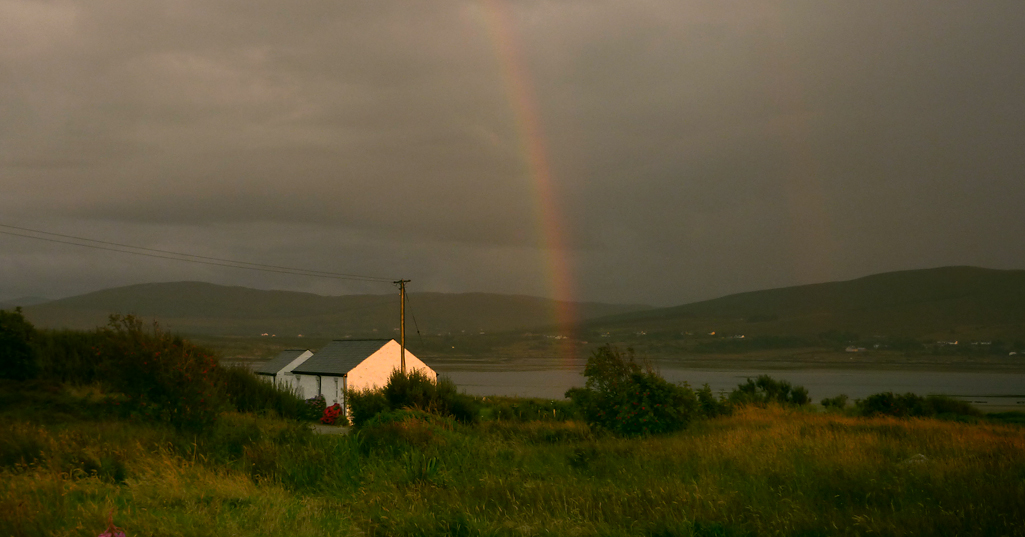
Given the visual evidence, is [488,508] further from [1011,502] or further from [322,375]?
[322,375]

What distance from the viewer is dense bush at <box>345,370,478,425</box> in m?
27.0

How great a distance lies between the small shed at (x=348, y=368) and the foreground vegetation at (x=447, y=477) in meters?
35.8

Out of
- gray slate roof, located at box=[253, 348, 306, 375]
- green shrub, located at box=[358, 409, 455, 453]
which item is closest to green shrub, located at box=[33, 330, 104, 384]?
green shrub, located at box=[358, 409, 455, 453]

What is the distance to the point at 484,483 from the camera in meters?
11.9

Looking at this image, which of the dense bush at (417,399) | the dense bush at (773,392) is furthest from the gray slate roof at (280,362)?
the dense bush at (773,392)

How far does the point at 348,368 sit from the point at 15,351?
1276 inches

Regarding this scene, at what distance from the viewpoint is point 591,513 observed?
9773mm

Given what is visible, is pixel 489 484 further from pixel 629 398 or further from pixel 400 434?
pixel 629 398

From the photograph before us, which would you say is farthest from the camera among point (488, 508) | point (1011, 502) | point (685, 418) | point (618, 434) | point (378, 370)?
point (378, 370)

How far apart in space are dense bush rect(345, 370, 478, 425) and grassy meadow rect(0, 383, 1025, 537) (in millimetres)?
8651

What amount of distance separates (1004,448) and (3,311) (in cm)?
3132

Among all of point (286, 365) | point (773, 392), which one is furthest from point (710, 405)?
point (286, 365)

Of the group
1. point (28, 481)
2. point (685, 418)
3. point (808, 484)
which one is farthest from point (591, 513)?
point (685, 418)

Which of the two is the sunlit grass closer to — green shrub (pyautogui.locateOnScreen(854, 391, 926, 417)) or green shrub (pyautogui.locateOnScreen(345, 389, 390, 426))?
green shrub (pyautogui.locateOnScreen(345, 389, 390, 426))
